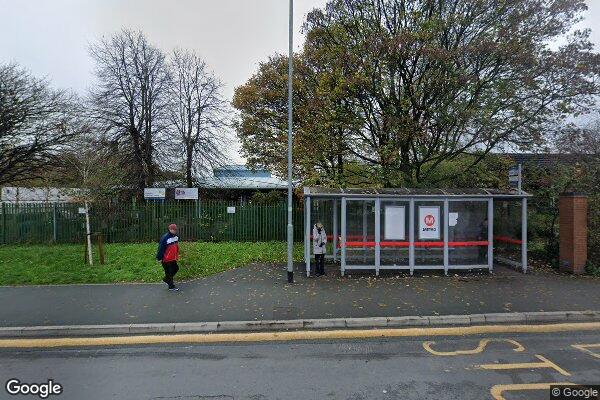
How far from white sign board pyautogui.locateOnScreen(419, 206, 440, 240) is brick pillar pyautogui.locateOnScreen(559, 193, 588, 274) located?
11.9 feet

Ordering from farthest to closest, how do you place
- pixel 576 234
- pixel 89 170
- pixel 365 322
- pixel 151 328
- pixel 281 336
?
pixel 89 170, pixel 576 234, pixel 365 322, pixel 151 328, pixel 281 336

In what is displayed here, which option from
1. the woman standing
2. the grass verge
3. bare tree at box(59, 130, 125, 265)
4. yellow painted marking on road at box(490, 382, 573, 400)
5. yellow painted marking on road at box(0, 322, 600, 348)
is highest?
bare tree at box(59, 130, 125, 265)

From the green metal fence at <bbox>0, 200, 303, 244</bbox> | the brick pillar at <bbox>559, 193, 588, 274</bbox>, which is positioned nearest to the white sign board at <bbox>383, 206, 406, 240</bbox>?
the brick pillar at <bbox>559, 193, 588, 274</bbox>

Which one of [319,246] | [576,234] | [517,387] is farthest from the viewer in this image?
[576,234]

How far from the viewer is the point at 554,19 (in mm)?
12984

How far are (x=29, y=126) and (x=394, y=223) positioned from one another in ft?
52.3

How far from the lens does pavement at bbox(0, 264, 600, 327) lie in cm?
726

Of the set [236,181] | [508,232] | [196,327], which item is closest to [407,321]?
[196,327]

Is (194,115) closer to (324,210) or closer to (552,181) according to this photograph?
(324,210)

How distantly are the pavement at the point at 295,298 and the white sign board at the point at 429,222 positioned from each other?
1.16 m

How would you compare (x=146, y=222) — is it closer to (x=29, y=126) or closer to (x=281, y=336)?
(x=29, y=126)

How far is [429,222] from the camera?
11.2 m

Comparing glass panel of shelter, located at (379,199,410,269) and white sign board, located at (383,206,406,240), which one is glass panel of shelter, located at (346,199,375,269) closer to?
glass panel of shelter, located at (379,199,410,269)

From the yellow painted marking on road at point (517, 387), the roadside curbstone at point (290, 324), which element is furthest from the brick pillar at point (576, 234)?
the yellow painted marking on road at point (517, 387)
